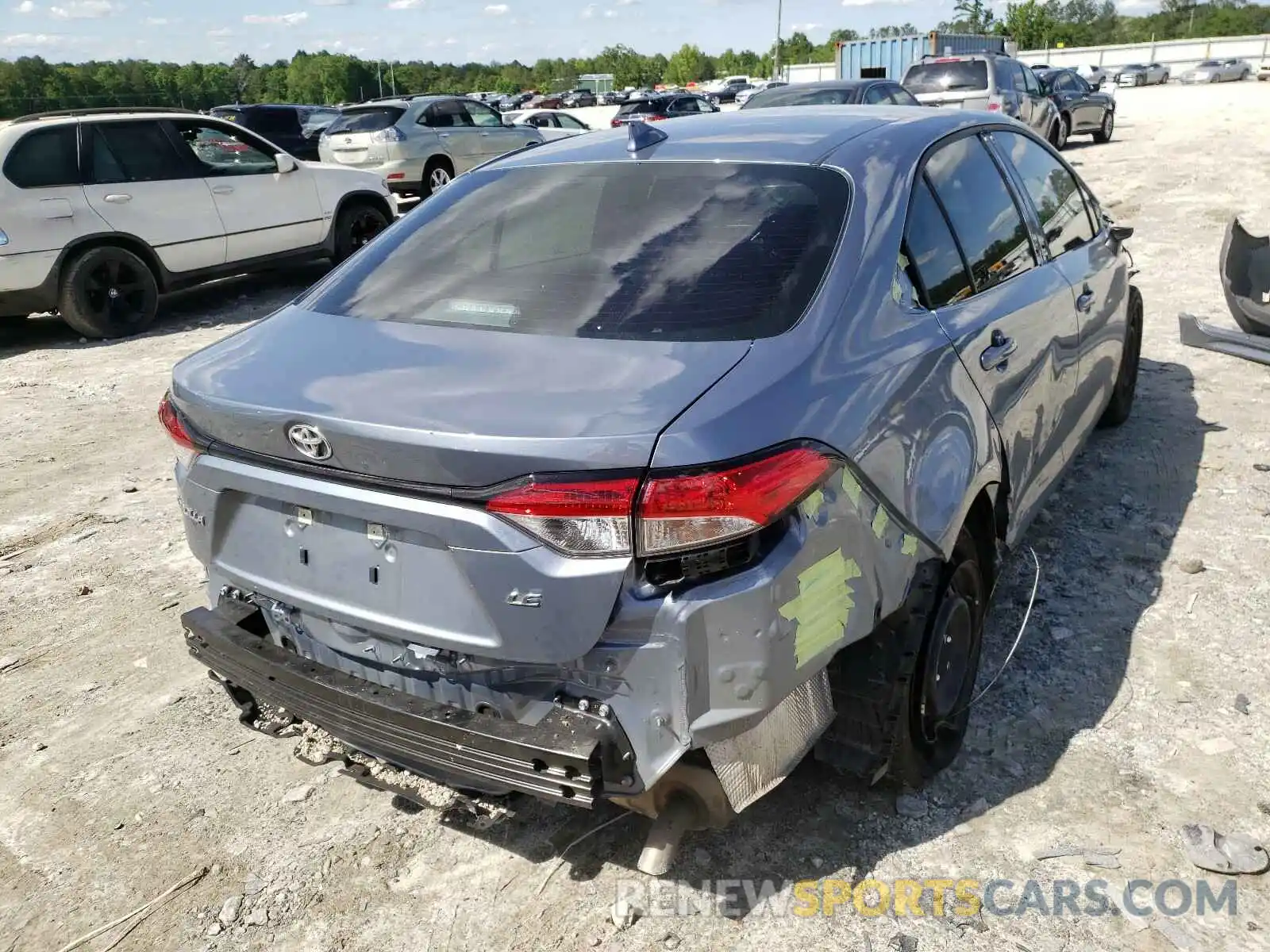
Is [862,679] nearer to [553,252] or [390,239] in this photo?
[553,252]

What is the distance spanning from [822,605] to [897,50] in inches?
1311

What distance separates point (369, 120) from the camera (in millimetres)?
14398

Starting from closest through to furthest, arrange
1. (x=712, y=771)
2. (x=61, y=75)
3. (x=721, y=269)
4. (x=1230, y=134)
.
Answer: (x=712, y=771) → (x=721, y=269) → (x=1230, y=134) → (x=61, y=75)

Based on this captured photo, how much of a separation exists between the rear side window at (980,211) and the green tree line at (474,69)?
A: 1652 inches

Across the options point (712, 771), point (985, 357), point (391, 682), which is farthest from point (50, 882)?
point (985, 357)

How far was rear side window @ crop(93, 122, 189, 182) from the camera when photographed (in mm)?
8695

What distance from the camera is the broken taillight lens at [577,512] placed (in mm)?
1967

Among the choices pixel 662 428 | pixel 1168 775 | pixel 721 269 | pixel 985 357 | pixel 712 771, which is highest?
pixel 721 269

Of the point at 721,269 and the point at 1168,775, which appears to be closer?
the point at 721,269

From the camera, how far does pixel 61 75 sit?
63.1m

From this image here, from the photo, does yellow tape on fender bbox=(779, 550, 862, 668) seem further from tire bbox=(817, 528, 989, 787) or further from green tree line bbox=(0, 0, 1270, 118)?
green tree line bbox=(0, 0, 1270, 118)

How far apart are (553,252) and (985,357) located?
49.8 inches

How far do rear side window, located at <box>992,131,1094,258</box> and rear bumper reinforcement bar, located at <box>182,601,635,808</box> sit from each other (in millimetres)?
2751

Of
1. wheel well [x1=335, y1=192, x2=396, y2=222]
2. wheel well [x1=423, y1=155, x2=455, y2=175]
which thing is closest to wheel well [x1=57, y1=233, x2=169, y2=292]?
wheel well [x1=335, y1=192, x2=396, y2=222]
